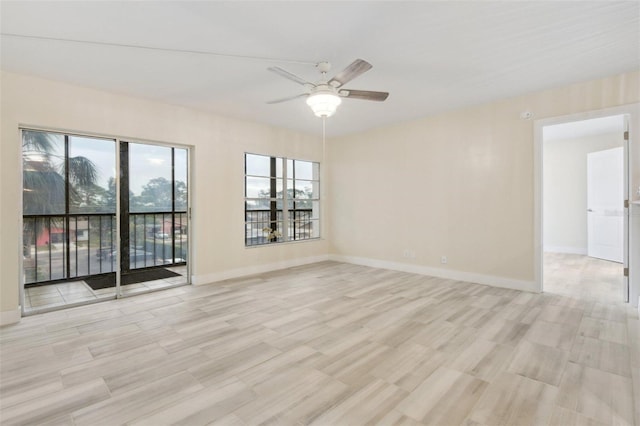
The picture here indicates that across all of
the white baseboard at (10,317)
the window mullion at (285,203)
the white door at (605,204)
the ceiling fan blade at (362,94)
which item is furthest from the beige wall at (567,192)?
the white baseboard at (10,317)

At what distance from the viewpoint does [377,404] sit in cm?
185

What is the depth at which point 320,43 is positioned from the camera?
9.07 ft

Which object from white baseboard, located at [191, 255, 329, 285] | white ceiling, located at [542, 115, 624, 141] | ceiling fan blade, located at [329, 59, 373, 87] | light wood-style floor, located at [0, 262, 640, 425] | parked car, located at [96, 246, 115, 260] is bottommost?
light wood-style floor, located at [0, 262, 640, 425]

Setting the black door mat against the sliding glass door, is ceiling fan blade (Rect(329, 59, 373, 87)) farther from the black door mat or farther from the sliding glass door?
the black door mat

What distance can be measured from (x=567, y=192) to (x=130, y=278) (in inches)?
381

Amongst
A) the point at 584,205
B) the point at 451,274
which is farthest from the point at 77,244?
the point at 584,205

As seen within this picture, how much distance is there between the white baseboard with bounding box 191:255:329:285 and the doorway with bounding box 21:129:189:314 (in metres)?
0.28

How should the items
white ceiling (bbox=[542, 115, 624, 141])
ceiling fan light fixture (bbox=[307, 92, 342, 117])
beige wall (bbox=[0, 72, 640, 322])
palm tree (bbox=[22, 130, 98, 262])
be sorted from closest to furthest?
1. ceiling fan light fixture (bbox=[307, 92, 342, 117])
2. beige wall (bbox=[0, 72, 640, 322])
3. palm tree (bbox=[22, 130, 98, 262])
4. white ceiling (bbox=[542, 115, 624, 141])

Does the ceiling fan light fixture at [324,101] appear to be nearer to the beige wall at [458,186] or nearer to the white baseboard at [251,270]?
the beige wall at [458,186]

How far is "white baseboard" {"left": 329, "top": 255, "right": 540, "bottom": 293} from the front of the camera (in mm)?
4234

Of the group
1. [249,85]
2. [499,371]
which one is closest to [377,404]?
[499,371]

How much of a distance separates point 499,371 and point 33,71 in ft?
17.2

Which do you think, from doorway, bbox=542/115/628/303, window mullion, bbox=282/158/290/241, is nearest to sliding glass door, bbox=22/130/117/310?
window mullion, bbox=282/158/290/241

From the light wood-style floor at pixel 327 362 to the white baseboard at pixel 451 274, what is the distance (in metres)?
0.29
